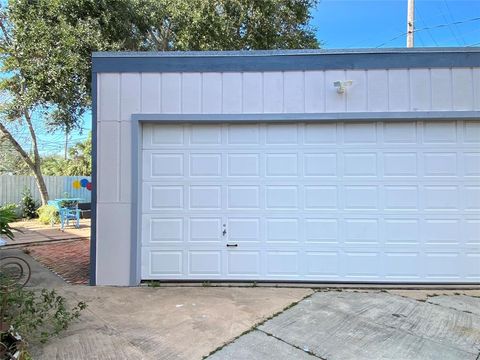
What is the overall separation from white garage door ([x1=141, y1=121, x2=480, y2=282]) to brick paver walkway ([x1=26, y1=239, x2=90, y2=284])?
62.8 inches

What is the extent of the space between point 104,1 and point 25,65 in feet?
9.32

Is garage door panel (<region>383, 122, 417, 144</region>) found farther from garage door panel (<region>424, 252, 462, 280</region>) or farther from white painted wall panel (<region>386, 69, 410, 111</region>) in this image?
garage door panel (<region>424, 252, 462, 280</region>)

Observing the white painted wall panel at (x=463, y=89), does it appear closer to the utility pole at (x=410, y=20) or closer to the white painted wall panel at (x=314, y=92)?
the white painted wall panel at (x=314, y=92)

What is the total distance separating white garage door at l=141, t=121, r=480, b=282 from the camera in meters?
5.54

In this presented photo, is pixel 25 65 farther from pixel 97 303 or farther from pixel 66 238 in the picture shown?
pixel 97 303

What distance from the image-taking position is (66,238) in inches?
415

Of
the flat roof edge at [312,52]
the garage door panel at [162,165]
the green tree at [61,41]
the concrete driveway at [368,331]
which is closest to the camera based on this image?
the concrete driveway at [368,331]

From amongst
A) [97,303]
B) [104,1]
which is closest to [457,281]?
[97,303]

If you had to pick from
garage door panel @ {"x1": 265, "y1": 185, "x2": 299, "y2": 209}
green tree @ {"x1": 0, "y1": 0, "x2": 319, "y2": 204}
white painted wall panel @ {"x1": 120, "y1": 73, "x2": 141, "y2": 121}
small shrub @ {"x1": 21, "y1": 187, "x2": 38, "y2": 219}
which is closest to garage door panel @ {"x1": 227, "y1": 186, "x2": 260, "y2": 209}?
garage door panel @ {"x1": 265, "y1": 185, "x2": 299, "y2": 209}

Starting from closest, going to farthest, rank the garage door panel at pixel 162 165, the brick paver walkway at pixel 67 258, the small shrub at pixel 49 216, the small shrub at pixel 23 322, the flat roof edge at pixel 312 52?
the small shrub at pixel 23 322
the flat roof edge at pixel 312 52
the garage door panel at pixel 162 165
the brick paver walkway at pixel 67 258
the small shrub at pixel 49 216

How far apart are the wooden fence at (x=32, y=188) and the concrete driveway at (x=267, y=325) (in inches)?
542

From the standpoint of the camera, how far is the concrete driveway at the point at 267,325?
11.3ft

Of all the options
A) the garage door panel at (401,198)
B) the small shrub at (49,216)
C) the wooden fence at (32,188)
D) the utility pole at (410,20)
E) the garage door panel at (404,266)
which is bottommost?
the garage door panel at (404,266)

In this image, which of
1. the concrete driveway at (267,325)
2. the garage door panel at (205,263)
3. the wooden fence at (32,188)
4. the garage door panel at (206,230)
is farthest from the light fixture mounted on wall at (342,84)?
the wooden fence at (32,188)
